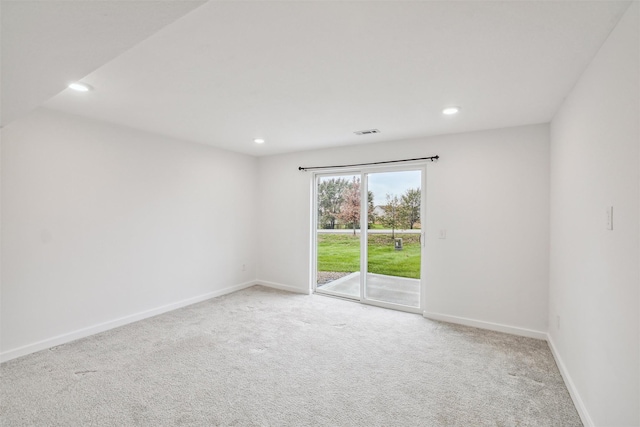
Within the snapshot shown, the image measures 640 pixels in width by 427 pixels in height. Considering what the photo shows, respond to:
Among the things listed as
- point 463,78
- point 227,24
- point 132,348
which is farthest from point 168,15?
point 132,348

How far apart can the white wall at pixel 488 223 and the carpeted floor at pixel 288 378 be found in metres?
0.32

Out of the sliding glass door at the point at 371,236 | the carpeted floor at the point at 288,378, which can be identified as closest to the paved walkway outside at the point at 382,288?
the sliding glass door at the point at 371,236

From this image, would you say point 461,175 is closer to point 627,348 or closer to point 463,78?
point 463,78

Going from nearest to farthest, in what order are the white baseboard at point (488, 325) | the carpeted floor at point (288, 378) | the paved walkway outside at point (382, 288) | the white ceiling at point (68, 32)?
the white ceiling at point (68, 32)
the carpeted floor at point (288, 378)
the white baseboard at point (488, 325)
the paved walkway outside at point (382, 288)

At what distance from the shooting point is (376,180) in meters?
4.41

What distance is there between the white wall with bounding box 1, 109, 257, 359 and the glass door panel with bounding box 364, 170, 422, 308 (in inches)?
92.2

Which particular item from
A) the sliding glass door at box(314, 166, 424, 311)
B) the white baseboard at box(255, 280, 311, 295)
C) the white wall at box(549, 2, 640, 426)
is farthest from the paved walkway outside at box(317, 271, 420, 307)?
the white wall at box(549, 2, 640, 426)

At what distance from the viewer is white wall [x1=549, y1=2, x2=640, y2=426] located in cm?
138

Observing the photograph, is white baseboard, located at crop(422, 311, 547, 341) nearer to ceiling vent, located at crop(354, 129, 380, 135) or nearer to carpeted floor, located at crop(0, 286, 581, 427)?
carpeted floor, located at crop(0, 286, 581, 427)

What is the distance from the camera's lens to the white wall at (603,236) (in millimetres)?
1383

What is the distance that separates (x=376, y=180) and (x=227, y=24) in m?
3.20

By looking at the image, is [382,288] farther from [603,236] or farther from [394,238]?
[603,236]

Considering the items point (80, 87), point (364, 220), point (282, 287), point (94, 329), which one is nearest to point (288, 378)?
point (94, 329)

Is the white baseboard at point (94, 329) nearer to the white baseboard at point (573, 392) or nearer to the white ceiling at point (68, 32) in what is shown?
the white ceiling at point (68, 32)
